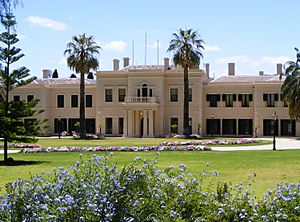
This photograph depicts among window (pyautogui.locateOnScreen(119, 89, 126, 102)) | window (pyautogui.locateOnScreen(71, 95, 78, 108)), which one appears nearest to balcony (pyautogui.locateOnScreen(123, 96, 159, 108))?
window (pyautogui.locateOnScreen(119, 89, 126, 102))

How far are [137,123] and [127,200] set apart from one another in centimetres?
4717

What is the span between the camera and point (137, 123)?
175 ft

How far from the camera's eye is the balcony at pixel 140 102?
5231cm

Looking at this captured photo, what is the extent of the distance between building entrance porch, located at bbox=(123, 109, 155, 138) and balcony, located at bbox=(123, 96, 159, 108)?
54 centimetres

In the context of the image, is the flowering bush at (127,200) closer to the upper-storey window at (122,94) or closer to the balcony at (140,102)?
the balcony at (140,102)

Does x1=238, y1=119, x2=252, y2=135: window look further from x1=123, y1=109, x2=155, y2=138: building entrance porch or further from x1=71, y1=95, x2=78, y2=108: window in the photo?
x1=71, y1=95, x2=78, y2=108: window

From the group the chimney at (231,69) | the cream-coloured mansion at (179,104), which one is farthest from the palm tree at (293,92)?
the chimney at (231,69)

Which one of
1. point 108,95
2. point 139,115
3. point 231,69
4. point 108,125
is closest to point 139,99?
point 139,115

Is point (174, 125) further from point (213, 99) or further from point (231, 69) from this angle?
point (231, 69)

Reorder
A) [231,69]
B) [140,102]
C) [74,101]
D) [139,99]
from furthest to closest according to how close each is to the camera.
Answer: [231,69] → [74,101] → [139,99] → [140,102]

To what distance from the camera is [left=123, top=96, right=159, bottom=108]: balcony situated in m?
52.3

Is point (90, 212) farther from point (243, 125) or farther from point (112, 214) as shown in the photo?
point (243, 125)

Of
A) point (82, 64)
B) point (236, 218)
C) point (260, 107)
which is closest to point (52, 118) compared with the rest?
point (82, 64)

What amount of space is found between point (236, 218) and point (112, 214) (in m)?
1.95
